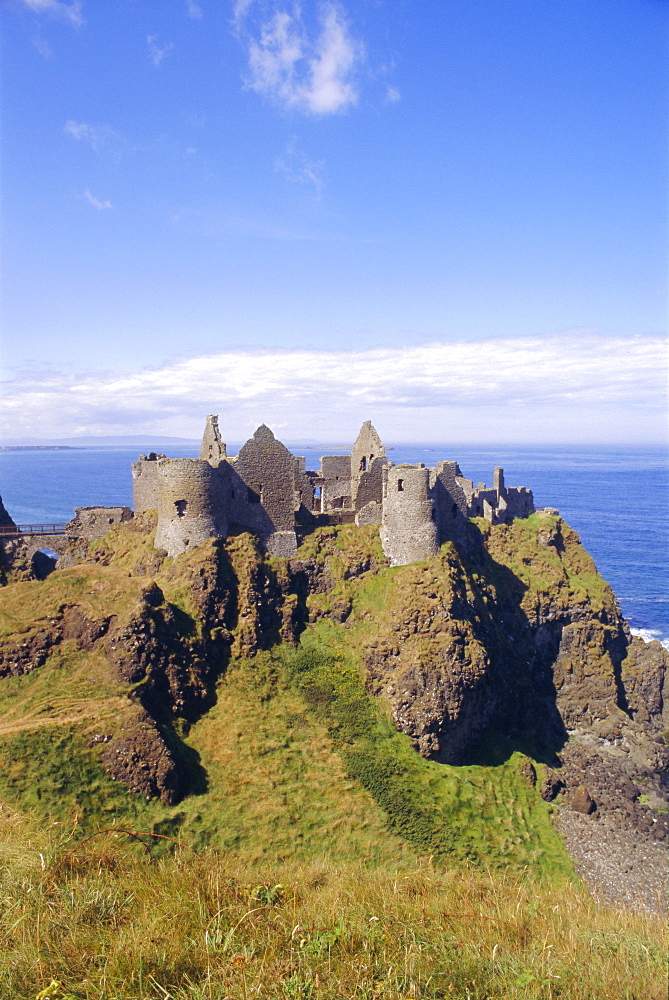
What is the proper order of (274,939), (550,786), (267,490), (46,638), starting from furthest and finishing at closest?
Result: (267,490) < (550,786) < (46,638) < (274,939)

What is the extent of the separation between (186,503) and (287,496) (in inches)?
264

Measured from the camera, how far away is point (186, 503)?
37000 millimetres

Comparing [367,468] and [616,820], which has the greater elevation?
[367,468]

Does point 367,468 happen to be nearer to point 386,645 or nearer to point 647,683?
point 386,645

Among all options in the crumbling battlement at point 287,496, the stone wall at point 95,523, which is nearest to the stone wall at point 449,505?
the crumbling battlement at point 287,496

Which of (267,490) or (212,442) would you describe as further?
(212,442)

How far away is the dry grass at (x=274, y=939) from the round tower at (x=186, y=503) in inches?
1005

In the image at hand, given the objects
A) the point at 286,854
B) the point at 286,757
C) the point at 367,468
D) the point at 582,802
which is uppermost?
the point at 367,468

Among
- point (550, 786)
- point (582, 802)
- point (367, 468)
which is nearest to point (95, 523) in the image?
point (367, 468)

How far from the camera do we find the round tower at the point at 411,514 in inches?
1522

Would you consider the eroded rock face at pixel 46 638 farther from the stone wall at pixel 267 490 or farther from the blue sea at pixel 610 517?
A: the blue sea at pixel 610 517

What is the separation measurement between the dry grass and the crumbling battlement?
84.7 feet

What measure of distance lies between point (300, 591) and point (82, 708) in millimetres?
15125

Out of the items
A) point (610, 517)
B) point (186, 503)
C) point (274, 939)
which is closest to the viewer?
point (274, 939)
